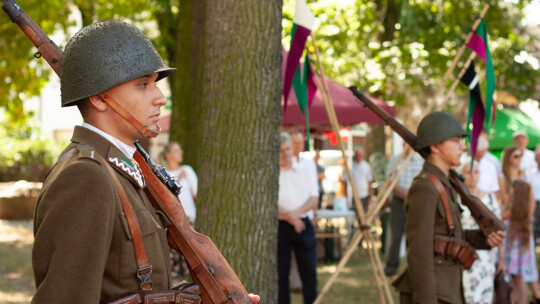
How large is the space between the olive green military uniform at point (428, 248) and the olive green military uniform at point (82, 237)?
2.95 metres

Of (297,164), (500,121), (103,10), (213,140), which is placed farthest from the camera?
(500,121)

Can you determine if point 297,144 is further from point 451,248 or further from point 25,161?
point 25,161

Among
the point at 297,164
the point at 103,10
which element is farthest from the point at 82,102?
the point at 103,10

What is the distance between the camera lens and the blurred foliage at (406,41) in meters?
16.7

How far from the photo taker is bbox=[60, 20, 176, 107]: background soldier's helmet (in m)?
2.48

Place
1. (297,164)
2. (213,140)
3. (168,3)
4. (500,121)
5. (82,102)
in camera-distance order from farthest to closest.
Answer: (500,121)
(168,3)
(297,164)
(213,140)
(82,102)

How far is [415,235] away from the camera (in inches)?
199

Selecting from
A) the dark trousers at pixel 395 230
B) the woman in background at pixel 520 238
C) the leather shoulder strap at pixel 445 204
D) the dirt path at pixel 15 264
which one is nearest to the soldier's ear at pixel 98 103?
the leather shoulder strap at pixel 445 204

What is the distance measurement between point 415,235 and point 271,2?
188cm

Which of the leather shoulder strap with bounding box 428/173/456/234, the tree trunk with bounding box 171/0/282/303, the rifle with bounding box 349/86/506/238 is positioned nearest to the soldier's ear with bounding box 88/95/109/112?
the tree trunk with bounding box 171/0/282/303

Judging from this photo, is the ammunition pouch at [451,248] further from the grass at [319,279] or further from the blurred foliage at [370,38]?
the blurred foliage at [370,38]

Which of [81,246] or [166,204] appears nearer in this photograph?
[81,246]

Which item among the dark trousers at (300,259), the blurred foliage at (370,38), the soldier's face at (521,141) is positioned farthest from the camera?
the blurred foliage at (370,38)

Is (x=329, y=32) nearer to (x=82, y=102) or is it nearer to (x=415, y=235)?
(x=415, y=235)
